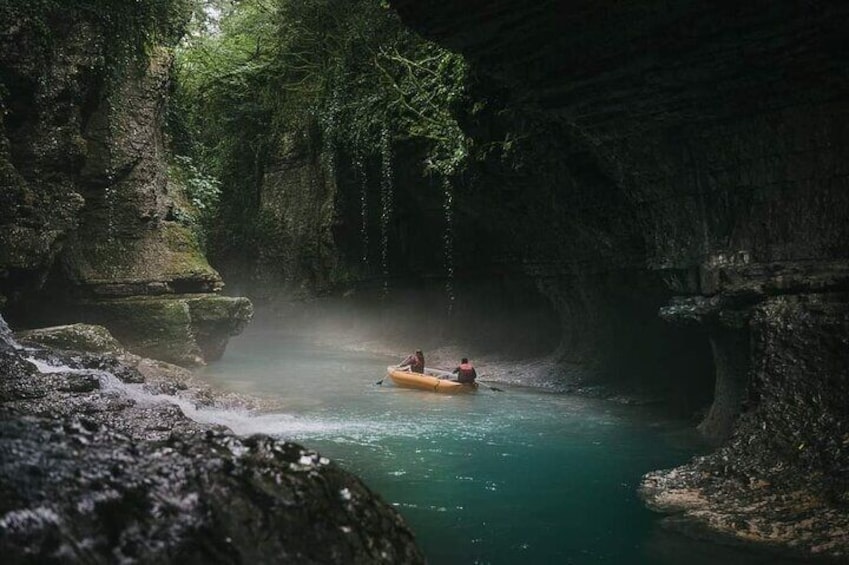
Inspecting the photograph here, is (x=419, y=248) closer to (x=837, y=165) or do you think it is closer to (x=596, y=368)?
(x=596, y=368)

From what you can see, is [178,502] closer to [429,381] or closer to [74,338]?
[74,338]

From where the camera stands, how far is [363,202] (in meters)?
19.0

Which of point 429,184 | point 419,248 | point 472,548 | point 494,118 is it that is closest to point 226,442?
point 472,548

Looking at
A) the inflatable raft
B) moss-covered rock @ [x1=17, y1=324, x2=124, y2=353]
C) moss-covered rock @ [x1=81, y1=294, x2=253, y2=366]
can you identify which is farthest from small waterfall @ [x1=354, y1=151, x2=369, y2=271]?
moss-covered rock @ [x1=17, y1=324, x2=124, y2=353]

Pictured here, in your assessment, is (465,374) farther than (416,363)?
No

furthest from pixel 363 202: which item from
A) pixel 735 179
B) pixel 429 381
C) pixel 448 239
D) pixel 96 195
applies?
pixel 735 179

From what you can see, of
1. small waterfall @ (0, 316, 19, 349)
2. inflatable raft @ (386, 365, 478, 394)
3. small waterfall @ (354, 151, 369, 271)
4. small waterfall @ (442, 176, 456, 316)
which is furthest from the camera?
small waterfall @ (354, 151, 369, 271)

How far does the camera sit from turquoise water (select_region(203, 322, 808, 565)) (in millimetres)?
5848

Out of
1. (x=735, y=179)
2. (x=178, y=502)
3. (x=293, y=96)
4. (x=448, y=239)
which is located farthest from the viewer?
(x=293, y=96)

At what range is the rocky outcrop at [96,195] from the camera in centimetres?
1145

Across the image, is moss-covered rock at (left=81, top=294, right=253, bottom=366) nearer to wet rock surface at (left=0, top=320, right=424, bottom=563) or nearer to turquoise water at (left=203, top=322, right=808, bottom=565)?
turquoise water at (left=203, top=322, right=808, bottom=565)

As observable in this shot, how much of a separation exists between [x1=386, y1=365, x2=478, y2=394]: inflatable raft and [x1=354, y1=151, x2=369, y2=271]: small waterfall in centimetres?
598

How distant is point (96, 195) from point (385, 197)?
6691mm

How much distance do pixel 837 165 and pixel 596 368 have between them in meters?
6.80
